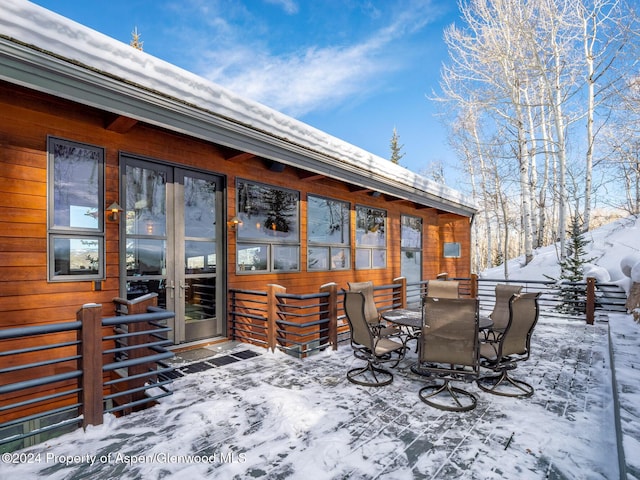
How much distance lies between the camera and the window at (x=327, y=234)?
20.7 feet

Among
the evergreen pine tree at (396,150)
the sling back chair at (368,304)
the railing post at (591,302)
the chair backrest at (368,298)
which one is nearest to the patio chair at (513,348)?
the sling back chair at (368,304)

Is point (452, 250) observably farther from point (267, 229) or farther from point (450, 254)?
point (267, 229)

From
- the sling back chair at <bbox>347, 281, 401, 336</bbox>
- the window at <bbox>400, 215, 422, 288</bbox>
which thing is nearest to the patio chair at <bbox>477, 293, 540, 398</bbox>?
the sling back chair at <bbox>347, 281, 401, 336</bbox>

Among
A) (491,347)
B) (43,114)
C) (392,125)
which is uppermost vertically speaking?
(392,125)

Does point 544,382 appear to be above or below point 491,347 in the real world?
below

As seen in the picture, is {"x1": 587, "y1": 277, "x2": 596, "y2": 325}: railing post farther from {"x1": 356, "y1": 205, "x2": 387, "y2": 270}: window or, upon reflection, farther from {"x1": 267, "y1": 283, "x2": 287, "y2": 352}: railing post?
{"x1": 267, "y1": 283, "x2": 287, "y2": 352}: railing post

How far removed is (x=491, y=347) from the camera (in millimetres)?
3664

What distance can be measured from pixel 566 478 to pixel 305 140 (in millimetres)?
4481

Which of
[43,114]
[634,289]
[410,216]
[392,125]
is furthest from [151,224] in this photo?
[392,125]

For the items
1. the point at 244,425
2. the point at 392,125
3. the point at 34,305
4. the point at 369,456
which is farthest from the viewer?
the point at 392,125

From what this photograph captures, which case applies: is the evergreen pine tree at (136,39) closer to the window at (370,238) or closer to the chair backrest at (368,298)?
the window at (370,238)

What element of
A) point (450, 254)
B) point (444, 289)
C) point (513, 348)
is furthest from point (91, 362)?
point (450, 254)

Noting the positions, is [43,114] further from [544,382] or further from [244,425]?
[544,382]

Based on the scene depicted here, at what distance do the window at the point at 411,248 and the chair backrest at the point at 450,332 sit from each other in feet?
18.6
